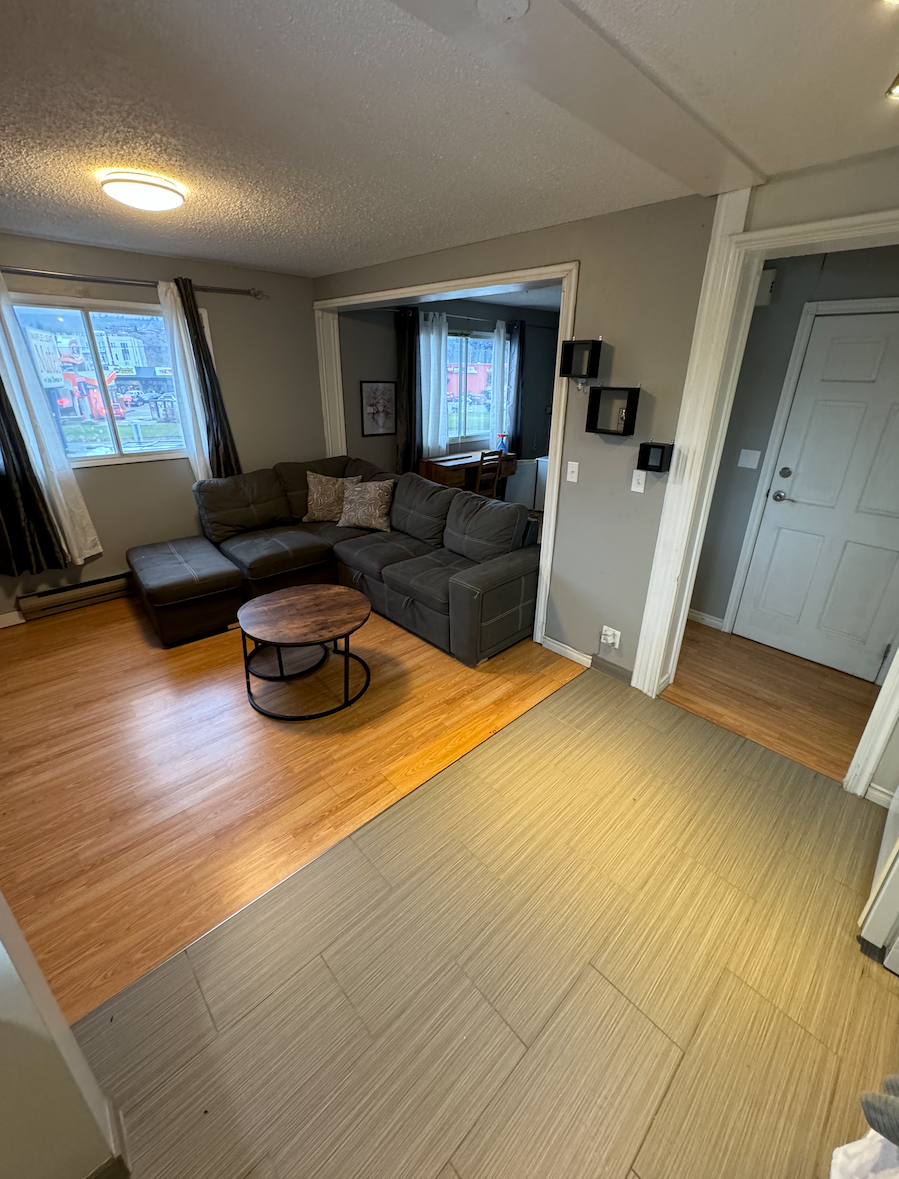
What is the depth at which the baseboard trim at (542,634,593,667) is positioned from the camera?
303cm

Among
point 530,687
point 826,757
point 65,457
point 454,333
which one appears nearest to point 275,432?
point 65,457

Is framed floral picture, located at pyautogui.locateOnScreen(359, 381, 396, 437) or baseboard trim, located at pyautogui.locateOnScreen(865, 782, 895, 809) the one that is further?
framed floral picture, located at pyautogui.locateOnScreen(359, 381, 396, 437)

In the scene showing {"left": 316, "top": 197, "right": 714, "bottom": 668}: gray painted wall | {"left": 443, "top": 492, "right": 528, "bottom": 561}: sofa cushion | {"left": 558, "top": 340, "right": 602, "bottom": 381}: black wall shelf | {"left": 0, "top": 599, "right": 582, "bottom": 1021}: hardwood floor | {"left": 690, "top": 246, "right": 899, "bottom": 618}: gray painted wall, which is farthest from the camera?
{"left": 443, "top": 492, "right": 528, "bottom": 561}: sofa cushion

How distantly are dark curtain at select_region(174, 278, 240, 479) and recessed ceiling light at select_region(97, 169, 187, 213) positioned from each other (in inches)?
62.9

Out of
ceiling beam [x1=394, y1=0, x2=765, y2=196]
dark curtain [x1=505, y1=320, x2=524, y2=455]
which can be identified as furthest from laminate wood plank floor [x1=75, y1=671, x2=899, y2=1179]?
dark curtain [x1=505, y1=320, x2=524, y2=455]

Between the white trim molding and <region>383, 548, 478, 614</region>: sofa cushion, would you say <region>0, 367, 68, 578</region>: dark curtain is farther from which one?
the white trim molding

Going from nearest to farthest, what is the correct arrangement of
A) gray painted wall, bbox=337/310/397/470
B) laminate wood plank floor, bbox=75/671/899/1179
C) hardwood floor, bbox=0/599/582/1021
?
1. laminate wood plank floor, bbox=75/671/899/1179
2. hardwood floor, bbox=0/599/582/1021
3. gray painted wall, bbox=337/310/397/470

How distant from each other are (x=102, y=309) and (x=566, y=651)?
405 cm

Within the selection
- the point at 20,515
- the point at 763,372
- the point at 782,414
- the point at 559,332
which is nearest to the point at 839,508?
the point at 782,414

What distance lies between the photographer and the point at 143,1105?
4.00 ft

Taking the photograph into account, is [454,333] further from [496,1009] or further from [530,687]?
[496,1009]

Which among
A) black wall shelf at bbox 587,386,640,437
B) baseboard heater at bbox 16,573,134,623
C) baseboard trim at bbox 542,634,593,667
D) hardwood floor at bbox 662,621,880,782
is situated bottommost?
hardwood floor at bbox 662,621,880,782

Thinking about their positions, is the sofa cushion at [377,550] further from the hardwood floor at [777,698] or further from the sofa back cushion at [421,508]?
the hardwood floor at [777,698]

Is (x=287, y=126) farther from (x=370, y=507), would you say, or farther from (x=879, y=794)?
(x=879, y=794)
